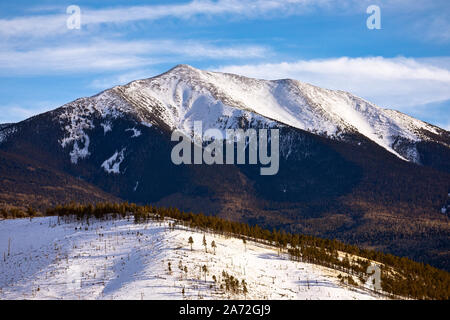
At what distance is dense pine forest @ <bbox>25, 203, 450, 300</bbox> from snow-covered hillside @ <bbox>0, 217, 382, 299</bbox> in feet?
11.1

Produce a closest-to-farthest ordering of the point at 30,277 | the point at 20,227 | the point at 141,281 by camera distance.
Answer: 1. the point at 141,281
2. the point at 30,277
3. the point at 20,227

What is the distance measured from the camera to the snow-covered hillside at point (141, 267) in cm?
4838

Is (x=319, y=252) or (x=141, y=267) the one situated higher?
(x=319, y=252)

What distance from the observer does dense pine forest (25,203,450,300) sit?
210 feet

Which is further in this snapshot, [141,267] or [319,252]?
[319,252]

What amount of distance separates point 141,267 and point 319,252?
24578 mm

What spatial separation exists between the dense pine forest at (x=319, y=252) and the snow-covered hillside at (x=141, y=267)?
337cm

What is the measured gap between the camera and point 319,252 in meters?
69.4

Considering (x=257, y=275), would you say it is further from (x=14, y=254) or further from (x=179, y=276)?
(x=14, y=254)

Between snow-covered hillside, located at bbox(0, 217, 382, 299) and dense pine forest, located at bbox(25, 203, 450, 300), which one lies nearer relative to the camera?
snow-covered hillside, located at bbox(0, 217, 382, 299)
